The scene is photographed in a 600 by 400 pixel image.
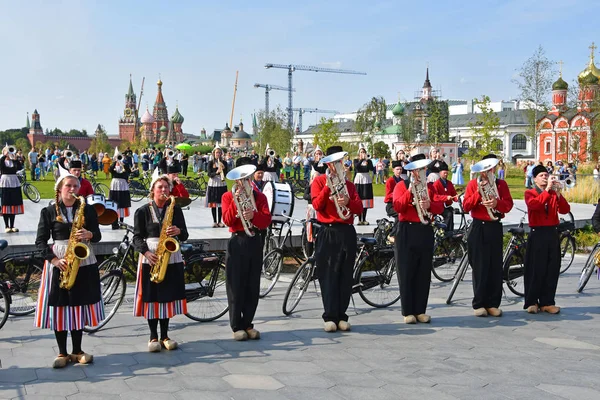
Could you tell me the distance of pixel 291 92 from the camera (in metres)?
155

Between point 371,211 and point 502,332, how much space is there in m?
11.7

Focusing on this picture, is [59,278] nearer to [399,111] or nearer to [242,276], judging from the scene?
[242,276]

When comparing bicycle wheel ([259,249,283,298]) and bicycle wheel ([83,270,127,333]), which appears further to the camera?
bicycle wheel ([259,249,283,298])

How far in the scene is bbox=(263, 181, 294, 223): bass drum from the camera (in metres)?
10.1

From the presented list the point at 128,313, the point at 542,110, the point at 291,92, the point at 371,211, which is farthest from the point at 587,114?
the point at 291,92

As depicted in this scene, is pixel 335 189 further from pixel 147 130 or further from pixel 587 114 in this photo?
pixel 147 130

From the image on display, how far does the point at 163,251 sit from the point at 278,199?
4079mm

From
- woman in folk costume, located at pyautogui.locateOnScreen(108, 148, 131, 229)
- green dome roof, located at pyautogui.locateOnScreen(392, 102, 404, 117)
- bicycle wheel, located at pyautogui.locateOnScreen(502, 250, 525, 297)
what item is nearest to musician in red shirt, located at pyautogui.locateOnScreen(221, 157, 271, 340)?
bicycle wheel, located at pyautogui.locateOnScreen(502, 250, 525, 297)

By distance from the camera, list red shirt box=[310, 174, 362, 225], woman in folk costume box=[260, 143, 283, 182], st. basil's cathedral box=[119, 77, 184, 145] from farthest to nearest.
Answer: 1. st. basil's cathedral box=[119, 77, 184, 145]
2. woman in folk costume box=[260, 143, 283, 182]
3. red shirt box=[310, 174, 362, 225]

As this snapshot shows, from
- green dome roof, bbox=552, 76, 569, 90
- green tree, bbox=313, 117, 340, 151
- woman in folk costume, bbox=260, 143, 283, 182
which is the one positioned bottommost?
woman in folk costume, bbox=260, 143, 283, 182

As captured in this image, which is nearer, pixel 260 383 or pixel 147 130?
pixel 260 383

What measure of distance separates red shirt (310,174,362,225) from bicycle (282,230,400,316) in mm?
801

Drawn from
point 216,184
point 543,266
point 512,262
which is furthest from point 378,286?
point 216,184

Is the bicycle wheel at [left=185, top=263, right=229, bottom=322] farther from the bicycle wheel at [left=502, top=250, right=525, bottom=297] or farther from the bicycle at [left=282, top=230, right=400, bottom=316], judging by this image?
the bicycle wheel at [left=502, top=250, right=525, bottom=297]
